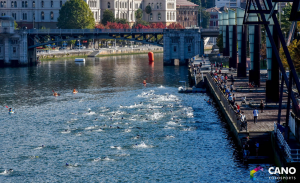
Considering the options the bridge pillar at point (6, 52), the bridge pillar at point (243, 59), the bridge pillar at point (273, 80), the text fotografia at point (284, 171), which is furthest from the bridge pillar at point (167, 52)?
the text fotografia at point (284, 171)

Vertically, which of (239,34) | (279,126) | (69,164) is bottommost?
(69,164)

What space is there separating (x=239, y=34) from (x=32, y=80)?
5011cm

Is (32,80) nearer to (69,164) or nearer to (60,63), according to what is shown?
(60,63)

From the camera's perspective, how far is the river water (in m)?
58.6

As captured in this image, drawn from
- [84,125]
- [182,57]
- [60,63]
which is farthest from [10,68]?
[84,125]

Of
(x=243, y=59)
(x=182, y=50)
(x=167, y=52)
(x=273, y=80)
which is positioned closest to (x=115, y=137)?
(x=273, y=80)

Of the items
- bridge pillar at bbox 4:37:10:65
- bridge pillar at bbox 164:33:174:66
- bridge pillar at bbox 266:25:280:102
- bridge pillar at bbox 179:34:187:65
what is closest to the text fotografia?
bridge pillar at bbox 266:25:280:102

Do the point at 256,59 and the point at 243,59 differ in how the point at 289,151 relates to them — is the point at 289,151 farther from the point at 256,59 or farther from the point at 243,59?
the point at 243,59

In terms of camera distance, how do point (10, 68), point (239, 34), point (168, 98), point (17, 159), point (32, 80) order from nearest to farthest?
1. point (17, 159)
2. point (168, 98)
3. point (239, 34)
4. point (32, 80)
5. point (10, 68)

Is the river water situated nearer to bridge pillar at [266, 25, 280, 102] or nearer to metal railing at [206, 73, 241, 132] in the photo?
metal railing at [206, 73, 241, 132]

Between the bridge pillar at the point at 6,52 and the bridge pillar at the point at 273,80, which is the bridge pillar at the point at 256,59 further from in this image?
the bridge pillar at the point at 6,52

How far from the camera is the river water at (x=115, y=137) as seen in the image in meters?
58.6

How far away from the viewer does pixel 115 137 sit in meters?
73.6

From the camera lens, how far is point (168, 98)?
10675cm
